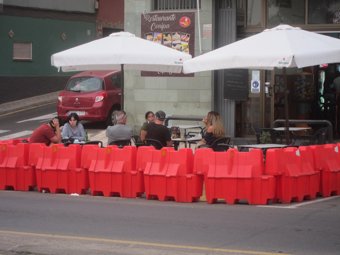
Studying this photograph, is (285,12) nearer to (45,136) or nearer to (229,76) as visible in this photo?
(229,76)

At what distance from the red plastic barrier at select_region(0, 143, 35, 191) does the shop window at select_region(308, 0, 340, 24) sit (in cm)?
865

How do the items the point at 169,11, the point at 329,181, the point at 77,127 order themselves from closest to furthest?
the point at 329,181, the point at 77,127, the point at 169,11

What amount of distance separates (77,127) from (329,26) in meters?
7.10

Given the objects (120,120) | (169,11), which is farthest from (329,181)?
(169,11)

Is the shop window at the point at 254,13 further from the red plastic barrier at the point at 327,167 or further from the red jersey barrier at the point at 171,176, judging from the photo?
the red jersey barrier at the point at 171,176

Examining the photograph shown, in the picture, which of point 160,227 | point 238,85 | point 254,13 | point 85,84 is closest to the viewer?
point 160,227

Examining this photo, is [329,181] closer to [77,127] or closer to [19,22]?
[77,127]

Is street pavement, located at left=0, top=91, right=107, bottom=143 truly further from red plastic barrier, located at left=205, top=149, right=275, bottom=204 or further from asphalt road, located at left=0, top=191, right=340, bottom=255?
red plastic barrier, located at left=205, top=149, right=275, bottom=204

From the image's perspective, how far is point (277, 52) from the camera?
12.2 m

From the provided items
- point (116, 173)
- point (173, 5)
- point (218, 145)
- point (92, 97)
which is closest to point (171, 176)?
point (116, 173)

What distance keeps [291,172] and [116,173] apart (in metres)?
2.91

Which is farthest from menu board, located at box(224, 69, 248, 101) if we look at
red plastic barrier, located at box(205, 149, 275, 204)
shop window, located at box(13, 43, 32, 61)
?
shop window, located at box(13, 43, 32, 61)

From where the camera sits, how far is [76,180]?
1284 centimetres

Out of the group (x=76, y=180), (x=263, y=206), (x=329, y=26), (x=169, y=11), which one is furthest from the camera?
(x=169, y=11)
